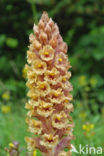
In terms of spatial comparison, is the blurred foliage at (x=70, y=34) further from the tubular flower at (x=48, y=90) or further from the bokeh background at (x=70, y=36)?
the tubular flower at (x=48, y=90)

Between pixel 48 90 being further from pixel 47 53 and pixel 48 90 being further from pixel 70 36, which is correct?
pixel 70 36

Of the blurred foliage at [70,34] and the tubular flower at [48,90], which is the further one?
the blurred foliage at [70,34]

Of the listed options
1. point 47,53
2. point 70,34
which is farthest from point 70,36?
point 47,53

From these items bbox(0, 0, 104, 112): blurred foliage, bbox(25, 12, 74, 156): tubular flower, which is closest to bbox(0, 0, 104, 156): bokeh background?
bbox(0, 0, 104, 112): blurred foliage

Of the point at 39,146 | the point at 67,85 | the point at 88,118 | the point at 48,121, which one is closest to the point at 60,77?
the point at 67,85

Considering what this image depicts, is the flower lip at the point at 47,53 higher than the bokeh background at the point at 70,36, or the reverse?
the bokeh background at the point at 70,36

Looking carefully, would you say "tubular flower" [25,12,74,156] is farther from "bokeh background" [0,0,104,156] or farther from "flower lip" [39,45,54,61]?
"bokeh background" [0,0,104,156]

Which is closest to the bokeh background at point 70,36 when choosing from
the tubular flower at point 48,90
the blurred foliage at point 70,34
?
the blurred foliage at point 70,34

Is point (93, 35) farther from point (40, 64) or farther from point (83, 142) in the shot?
point (40, 64)

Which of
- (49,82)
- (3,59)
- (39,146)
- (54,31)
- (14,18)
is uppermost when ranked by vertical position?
(14,18)
